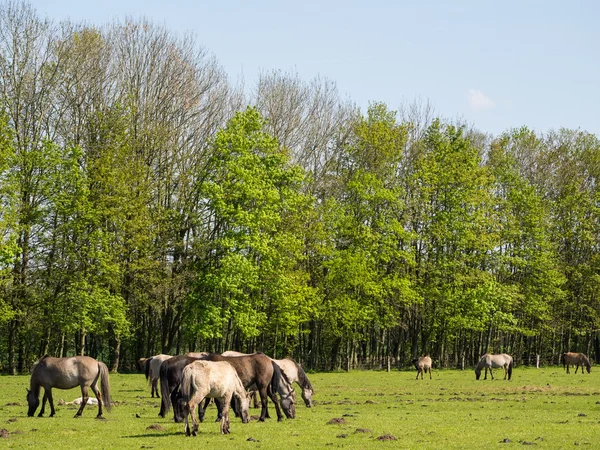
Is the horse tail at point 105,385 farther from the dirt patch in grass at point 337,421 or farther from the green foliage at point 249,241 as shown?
the green foliage at point 249,241

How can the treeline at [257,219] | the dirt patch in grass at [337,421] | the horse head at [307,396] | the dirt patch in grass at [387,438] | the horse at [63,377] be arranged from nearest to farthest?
1. the dirt patch in grass at [387,438]
2. the dirt patch in grass at [337,421]
3. the horse at [63,377]
4. the horse head at [307,396]
5. the treeline at [257,219]

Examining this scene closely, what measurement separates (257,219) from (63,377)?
3030 centimetres

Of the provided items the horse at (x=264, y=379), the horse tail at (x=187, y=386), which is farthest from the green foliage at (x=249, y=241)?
the horse tail at (x=187, y=386)

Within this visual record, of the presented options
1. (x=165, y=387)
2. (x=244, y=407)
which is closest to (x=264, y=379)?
(x=244, y=407)

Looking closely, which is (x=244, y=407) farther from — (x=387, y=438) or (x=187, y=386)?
(x=387, y=438)

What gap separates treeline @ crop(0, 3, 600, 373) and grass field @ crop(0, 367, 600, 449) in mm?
16294

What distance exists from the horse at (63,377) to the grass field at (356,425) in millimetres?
568

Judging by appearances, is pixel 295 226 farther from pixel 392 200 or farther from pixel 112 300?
pixel 112 300

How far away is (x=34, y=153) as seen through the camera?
152 ft

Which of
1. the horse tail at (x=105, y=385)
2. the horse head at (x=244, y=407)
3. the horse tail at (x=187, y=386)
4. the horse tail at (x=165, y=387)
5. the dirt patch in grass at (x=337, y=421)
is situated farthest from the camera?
the horse tail at (x=105, y=385)

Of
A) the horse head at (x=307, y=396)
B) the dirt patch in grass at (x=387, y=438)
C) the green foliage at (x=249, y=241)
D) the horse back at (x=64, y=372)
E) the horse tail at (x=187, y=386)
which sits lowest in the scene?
the horse head at (x=307, y=396)

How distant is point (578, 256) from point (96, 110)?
44579 millimetres

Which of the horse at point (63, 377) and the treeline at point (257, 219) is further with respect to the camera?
the treeline at point (257, 219)

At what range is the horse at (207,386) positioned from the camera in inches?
663
